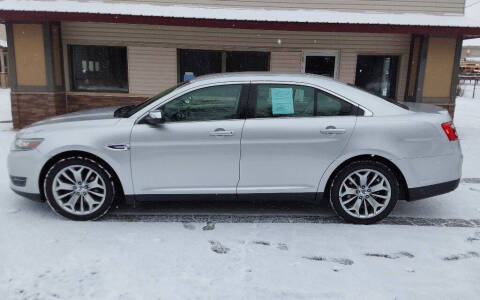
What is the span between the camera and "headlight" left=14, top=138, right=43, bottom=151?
14.0 ft

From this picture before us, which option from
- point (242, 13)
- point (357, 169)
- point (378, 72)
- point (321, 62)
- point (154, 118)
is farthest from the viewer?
point (378, 72)

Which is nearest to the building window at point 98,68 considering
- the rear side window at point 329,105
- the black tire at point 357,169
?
the rear side window at point 329,105

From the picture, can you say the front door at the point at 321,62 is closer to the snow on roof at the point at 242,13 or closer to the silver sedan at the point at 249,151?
the snow on roof at the point at 242,13

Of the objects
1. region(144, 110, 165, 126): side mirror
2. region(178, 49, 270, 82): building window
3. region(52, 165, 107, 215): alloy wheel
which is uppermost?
region(178, 49, 270, 82): building window

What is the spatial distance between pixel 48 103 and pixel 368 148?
27.7ft

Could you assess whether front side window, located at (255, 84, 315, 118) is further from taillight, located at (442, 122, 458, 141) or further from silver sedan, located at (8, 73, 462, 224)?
taillight, located at (442, 122, 458, 141)

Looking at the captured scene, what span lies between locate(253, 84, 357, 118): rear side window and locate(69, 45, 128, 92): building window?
24.7ft

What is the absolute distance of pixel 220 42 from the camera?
35.1 feet

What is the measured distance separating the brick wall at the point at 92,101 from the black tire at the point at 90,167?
6778 mm

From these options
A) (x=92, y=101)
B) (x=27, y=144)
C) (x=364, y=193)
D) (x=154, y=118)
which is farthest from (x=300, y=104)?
(x=92, y=101)

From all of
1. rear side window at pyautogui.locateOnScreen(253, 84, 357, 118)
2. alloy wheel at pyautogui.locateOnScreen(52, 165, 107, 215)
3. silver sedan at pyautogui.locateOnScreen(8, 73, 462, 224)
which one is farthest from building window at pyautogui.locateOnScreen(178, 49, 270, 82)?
alloy wheel at pyautogui.locateOnScreen(52, 165, 107, 215)

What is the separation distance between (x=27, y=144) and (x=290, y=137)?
2782 millimetres

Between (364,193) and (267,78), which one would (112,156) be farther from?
(364,193)

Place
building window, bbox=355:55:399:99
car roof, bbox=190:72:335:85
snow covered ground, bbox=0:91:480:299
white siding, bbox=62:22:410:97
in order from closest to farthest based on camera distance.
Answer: snow covered ground, bbox=0:91:480:299
car roof, bbox=190:72:335:85
white siding, bbox=62:22:410:97
building window, bbox=355:55:399:99
